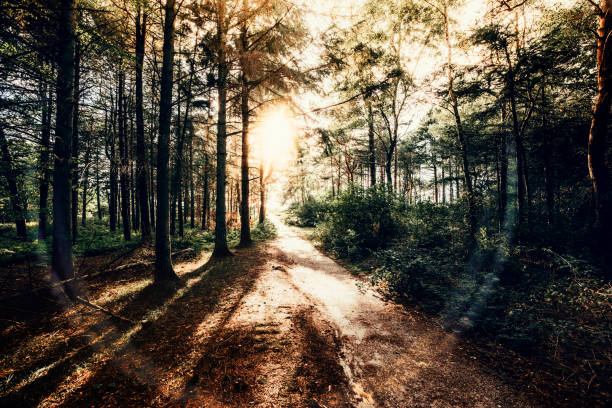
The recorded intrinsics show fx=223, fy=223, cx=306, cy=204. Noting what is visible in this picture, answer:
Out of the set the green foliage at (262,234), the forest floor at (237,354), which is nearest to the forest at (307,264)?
the forest floor at (237,354)

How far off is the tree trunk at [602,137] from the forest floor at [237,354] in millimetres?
6144

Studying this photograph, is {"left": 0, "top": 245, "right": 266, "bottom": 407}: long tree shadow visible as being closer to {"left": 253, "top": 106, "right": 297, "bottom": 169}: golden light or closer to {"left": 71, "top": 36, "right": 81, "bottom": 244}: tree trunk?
{"left": 71, "top": 36, "right": 81, "bottom": 244}: tree trunk

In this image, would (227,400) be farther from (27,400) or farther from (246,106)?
(246,106)

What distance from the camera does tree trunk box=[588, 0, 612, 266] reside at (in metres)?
5.95

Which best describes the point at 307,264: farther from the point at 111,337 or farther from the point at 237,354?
the point at 111,337

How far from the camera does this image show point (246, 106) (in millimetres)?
10891

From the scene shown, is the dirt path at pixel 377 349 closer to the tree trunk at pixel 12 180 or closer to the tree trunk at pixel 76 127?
the tree trunk at pixel 12 180

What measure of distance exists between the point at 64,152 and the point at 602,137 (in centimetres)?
1383

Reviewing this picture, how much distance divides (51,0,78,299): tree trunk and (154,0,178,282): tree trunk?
1.73 m

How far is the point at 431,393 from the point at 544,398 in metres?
1.34

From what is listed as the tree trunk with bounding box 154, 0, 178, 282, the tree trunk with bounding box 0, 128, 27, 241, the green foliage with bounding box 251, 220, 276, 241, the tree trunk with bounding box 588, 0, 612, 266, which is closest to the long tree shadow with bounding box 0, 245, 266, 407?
the tree trunk with bounding box 154, 0, 178, 282

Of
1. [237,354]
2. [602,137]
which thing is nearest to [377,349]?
[237,354]

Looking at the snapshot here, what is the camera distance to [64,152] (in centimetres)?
505

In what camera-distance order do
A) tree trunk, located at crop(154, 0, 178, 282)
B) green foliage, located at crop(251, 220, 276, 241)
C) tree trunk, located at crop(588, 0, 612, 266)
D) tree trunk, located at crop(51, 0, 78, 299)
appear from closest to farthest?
tree trunk, located at crop(51, 0, 78, 299), tree trunk, located at crop(588, 0, 612, 266), tree trunk, located at crop(154, 0, 178, 282), green foliage, located at crop(251, 220, 276, 241)
